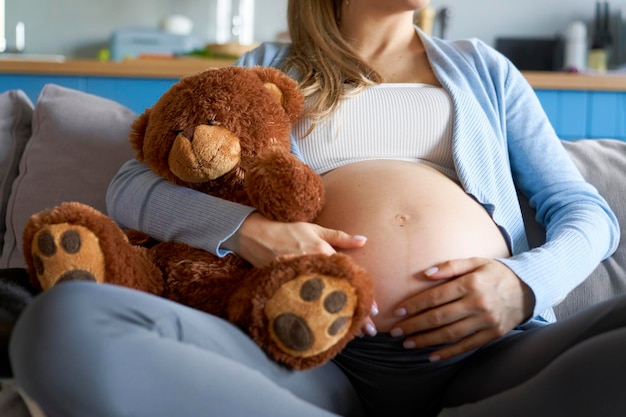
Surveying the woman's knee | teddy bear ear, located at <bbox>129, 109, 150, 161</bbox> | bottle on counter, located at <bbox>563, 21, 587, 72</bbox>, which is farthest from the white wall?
the woman's knee

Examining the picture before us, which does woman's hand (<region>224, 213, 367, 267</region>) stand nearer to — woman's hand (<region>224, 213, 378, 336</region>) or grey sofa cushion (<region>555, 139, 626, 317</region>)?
woman's hand (<region>224, 213, 378, 336</region>)

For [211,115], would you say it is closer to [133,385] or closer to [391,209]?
[391,209]

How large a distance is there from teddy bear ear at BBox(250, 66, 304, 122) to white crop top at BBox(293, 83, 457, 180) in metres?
0.10

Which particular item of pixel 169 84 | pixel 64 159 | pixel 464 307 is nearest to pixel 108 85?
pixel 169 84

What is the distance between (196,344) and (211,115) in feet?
1.13

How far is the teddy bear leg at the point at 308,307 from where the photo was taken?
79 centimetres

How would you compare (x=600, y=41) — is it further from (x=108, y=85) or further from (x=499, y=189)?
(x=499, y=189)

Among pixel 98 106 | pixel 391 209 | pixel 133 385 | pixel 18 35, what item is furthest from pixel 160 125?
pixel 18 35

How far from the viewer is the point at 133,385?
68cm

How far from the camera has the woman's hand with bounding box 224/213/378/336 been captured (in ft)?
3.13

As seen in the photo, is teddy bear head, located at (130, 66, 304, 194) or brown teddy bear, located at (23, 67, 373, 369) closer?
brown teddy bear, located at (23, 67, 373, 369)

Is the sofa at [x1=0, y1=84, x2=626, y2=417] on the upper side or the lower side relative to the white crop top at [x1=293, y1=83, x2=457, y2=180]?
lower

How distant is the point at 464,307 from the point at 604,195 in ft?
1.76

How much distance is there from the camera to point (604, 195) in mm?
1362
